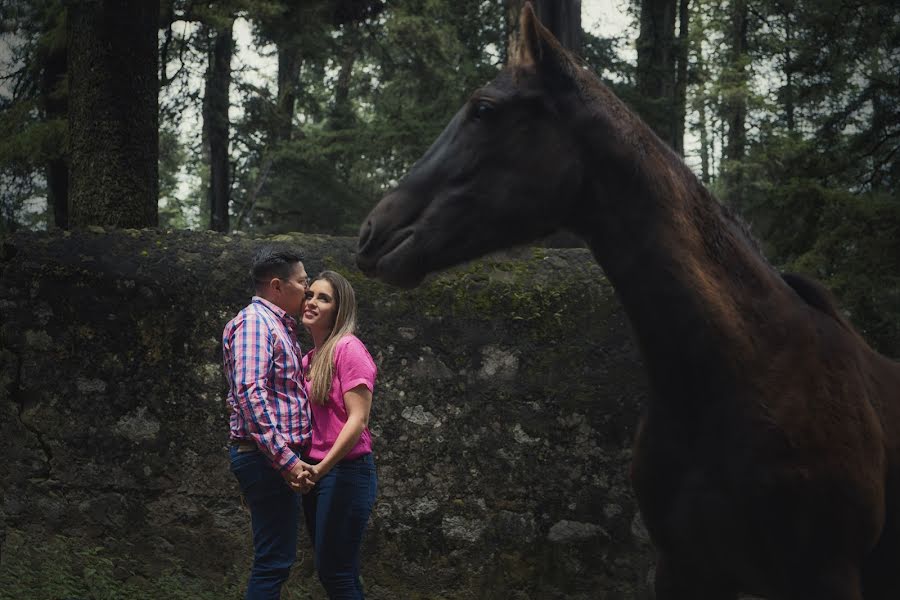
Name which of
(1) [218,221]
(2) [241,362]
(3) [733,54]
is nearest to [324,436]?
(2) [241,362]

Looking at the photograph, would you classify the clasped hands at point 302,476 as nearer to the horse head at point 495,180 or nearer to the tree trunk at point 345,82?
the horse head at point 495,180

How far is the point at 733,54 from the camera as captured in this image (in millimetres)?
21062

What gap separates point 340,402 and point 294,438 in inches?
10.1

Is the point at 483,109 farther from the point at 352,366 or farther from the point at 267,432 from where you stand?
the point at 267,432

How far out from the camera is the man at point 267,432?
127 inches

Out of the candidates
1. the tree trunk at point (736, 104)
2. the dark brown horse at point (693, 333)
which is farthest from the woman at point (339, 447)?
the tree trunk at point (736, 104)

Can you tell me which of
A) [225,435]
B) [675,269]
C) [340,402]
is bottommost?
[225,435]

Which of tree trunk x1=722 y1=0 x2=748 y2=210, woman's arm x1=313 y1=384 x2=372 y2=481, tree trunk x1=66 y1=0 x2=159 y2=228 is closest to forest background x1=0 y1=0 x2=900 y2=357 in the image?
tree trunk x1=66 y1=0 x2=159 y2=228

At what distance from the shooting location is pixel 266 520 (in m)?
3.37

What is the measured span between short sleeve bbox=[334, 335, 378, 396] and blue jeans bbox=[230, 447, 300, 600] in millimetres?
439

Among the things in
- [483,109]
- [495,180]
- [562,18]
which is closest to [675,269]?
[495,180]

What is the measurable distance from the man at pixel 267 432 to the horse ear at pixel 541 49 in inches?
59.6

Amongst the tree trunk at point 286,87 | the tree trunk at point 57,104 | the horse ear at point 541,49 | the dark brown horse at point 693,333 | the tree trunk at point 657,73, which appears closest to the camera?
the dark brown horse at point 693,333

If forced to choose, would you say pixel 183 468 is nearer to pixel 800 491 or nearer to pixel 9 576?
pixel 9 576
